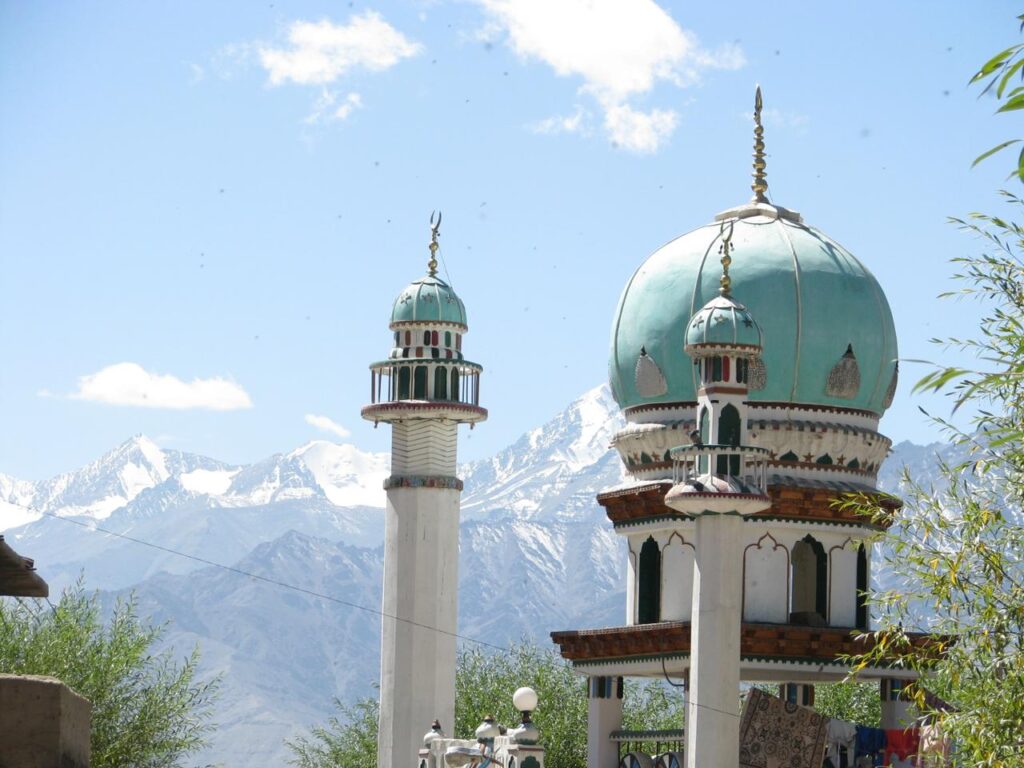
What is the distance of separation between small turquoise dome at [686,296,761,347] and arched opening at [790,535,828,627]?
564cm

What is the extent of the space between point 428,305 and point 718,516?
11337mm

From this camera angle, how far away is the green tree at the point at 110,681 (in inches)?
1870

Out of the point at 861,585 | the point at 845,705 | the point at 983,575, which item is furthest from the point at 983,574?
the point at 845,705

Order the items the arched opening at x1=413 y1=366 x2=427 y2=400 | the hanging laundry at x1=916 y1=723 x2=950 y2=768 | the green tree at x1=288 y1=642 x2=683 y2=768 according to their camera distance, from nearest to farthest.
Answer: the hanging laundry at x1=916 y1=723 x2=950 y2=768 < the arched opening at x1=413 y1=366 x2=427 y2=400 < the green tree at x1=288 y1=642 x2=683 y2=768

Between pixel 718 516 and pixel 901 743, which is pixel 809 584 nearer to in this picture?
pixel 901 743

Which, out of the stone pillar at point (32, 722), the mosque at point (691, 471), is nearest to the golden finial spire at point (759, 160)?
the mosque at point (691, 471)

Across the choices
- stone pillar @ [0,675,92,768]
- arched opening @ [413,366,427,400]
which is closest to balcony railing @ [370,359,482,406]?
arched opening @ [413,366,427,400]

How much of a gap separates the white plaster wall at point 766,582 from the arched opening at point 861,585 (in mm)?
1544

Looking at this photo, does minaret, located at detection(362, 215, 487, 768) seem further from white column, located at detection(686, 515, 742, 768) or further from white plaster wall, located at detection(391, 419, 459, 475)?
white column, located at detection(686, 515, 742, 768)

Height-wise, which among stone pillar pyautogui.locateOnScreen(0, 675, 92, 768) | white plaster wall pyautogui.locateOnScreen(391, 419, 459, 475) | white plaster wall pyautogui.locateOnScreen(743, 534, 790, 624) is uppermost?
white plaster wall pyautogui.locateOnScreen(391, 419, 459, 475)

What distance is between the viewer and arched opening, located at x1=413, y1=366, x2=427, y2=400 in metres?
45.2

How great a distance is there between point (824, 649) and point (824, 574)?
1872mm

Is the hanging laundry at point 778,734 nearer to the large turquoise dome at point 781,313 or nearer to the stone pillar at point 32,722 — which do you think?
the large turquoise dome at point 781,313

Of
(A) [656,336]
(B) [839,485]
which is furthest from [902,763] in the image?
(A) [656,336]
